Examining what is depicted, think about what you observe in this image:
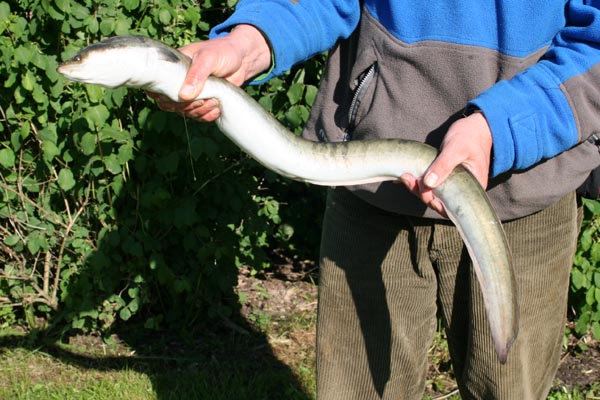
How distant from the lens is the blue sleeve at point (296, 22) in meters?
2.46

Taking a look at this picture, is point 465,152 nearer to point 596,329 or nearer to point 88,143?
point 88,143

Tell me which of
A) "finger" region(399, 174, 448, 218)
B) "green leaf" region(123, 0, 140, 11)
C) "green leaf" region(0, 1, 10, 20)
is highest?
"green leaf" region(0, 1, 10, 20)

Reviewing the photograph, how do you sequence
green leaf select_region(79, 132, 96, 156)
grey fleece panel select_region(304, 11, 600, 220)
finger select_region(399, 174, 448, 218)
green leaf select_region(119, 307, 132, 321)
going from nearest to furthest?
1. finger select_region(399, 174, 448, 218)
2. grey fleece panel select_region(304, 11, 600, 220)
3. green leaf select_region(79, 132, 96, 156)
4. green leaf select_region(119, 307, 132, 321)

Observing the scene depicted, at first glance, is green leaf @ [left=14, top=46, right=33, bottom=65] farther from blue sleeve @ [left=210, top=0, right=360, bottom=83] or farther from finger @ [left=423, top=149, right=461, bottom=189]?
finger @ [left=423, top=149, right=461, bottom=189]

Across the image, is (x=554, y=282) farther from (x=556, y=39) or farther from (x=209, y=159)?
(x=209, y=159)

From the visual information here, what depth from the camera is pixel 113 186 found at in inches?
163

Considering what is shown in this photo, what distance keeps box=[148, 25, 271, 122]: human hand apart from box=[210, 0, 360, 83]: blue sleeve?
1.4 inches

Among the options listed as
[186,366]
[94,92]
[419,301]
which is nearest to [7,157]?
[94,92]

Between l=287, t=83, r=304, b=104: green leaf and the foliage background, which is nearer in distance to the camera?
the foliage background

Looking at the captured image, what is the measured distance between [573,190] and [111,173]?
2.33 metres

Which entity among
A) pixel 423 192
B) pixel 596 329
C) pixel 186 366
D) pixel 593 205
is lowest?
pixel 596 329

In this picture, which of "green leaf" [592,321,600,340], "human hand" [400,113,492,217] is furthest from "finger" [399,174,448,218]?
"green leaf" [592,321,600,340]

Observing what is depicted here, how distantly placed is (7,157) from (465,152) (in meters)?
2.57

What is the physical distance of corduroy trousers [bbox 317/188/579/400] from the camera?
8.62 feet
